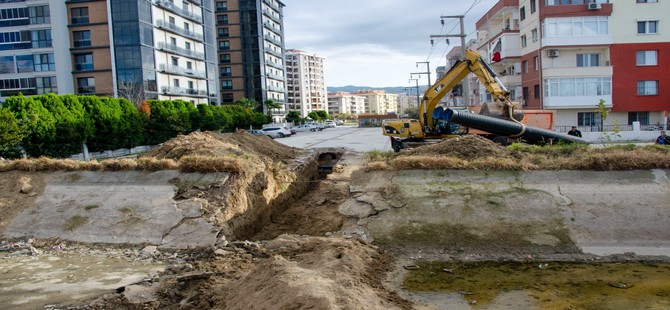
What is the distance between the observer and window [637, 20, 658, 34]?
39.0m

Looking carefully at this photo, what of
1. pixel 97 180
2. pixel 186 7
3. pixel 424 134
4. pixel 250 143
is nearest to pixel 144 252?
pixel 97 180

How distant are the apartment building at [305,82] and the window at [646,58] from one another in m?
117

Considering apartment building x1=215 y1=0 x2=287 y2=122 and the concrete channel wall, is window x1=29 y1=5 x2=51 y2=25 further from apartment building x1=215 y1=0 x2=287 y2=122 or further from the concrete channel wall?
the concrete channel wall

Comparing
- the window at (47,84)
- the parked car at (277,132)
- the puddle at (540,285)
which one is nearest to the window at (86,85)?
the window at (47,84)

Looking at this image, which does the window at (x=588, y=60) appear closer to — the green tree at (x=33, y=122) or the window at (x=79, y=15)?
the green tree at (x=33, y=122)

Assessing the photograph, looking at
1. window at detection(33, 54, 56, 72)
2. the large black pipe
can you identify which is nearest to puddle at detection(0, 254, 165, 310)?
the large black pipe

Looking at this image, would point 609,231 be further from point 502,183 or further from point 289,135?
point 289,135

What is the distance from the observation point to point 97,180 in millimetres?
13609

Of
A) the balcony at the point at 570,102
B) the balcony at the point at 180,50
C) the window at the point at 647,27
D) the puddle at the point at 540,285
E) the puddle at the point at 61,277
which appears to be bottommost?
the puddle at the point at 540,285

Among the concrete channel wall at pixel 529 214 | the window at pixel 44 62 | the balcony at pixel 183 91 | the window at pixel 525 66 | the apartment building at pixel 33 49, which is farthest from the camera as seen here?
the balcony at pixel 183 91

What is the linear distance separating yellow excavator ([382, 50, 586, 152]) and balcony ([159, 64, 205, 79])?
49501 millimetres

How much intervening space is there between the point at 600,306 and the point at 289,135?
5605cm

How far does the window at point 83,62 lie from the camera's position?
61.1m

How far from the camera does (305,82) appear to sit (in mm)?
170750
